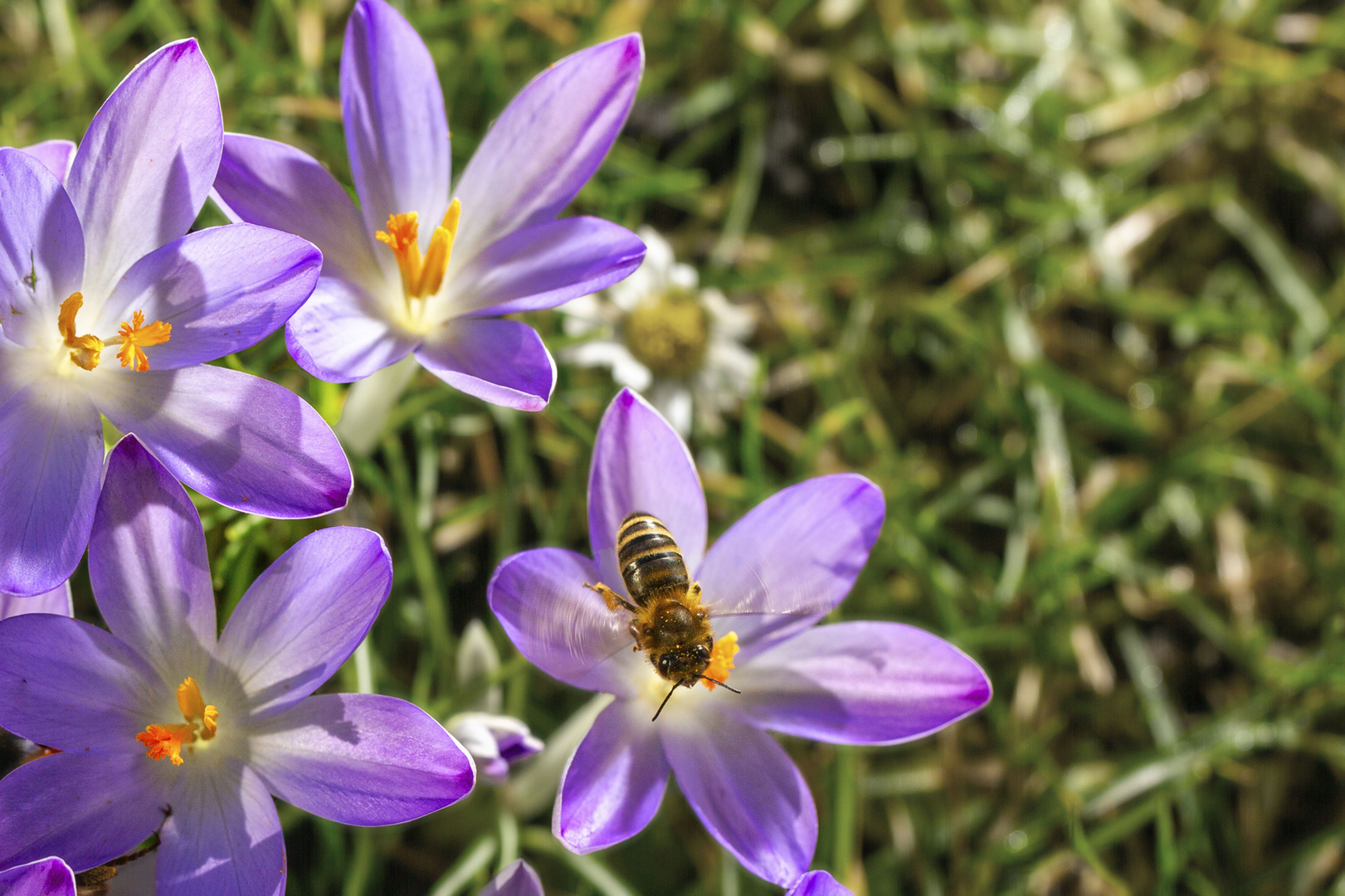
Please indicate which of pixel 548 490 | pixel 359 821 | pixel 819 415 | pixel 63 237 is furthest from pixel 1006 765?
pixel 63 237

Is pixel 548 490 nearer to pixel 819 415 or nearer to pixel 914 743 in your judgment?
pixel 819 415

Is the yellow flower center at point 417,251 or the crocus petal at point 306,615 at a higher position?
the yellow flower center at point 417,251

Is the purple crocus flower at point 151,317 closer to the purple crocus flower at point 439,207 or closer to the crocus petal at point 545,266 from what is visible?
the purple crocus flower at point 439,207

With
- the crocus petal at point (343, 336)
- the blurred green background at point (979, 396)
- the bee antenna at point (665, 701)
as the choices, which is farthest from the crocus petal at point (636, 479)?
the blurred green background at point (979, 396)

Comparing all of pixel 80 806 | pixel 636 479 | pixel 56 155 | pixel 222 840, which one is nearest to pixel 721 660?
pixel 636 479

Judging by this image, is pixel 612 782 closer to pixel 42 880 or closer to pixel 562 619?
pixel 562 619

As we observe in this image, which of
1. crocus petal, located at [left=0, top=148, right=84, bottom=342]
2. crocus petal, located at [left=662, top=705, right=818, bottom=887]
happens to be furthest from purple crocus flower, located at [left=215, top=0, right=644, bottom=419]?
crocus petal, located at [left=662, top=705, right=818, bottom=887]

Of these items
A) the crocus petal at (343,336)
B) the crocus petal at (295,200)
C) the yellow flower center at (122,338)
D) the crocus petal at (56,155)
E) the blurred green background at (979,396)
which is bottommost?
the blurred green background at (979,396)
